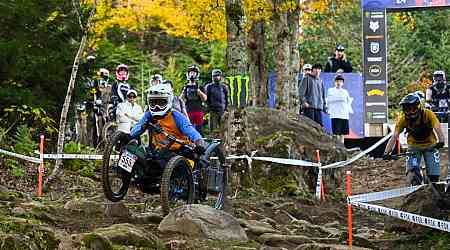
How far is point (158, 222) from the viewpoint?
381 inches

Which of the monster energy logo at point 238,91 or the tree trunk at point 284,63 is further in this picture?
the tree trunk at point 284,63

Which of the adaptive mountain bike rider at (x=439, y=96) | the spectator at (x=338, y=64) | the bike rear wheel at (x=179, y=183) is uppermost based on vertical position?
the spectator at (x=338, y=64)

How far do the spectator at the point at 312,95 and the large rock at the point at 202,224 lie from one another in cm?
1134

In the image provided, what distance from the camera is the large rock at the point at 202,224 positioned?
8.59 metres

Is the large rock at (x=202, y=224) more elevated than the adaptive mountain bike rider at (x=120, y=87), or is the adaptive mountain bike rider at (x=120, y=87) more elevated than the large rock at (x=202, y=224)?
the adaptive mountain bike rider at (x=120, y=87)

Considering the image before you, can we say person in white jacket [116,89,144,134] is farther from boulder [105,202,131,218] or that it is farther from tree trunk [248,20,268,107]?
tree trunk [248,20,268,107]

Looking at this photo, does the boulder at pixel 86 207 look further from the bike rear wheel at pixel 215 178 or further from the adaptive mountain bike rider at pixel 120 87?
the adaptive mountain bike rider at pixel 120 87

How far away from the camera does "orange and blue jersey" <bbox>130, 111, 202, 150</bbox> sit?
1037 cm

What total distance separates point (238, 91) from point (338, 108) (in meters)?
8.16

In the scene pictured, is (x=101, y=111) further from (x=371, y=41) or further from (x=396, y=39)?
(x=396, y=39)

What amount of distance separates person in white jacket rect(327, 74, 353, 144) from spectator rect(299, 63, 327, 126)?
127 centimetres

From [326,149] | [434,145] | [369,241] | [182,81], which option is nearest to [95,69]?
[326,149]

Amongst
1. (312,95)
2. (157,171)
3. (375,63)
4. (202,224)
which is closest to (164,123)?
(157,171)

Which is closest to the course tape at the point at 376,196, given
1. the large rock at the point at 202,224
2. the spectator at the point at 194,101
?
the large rock at the point at 202,224
